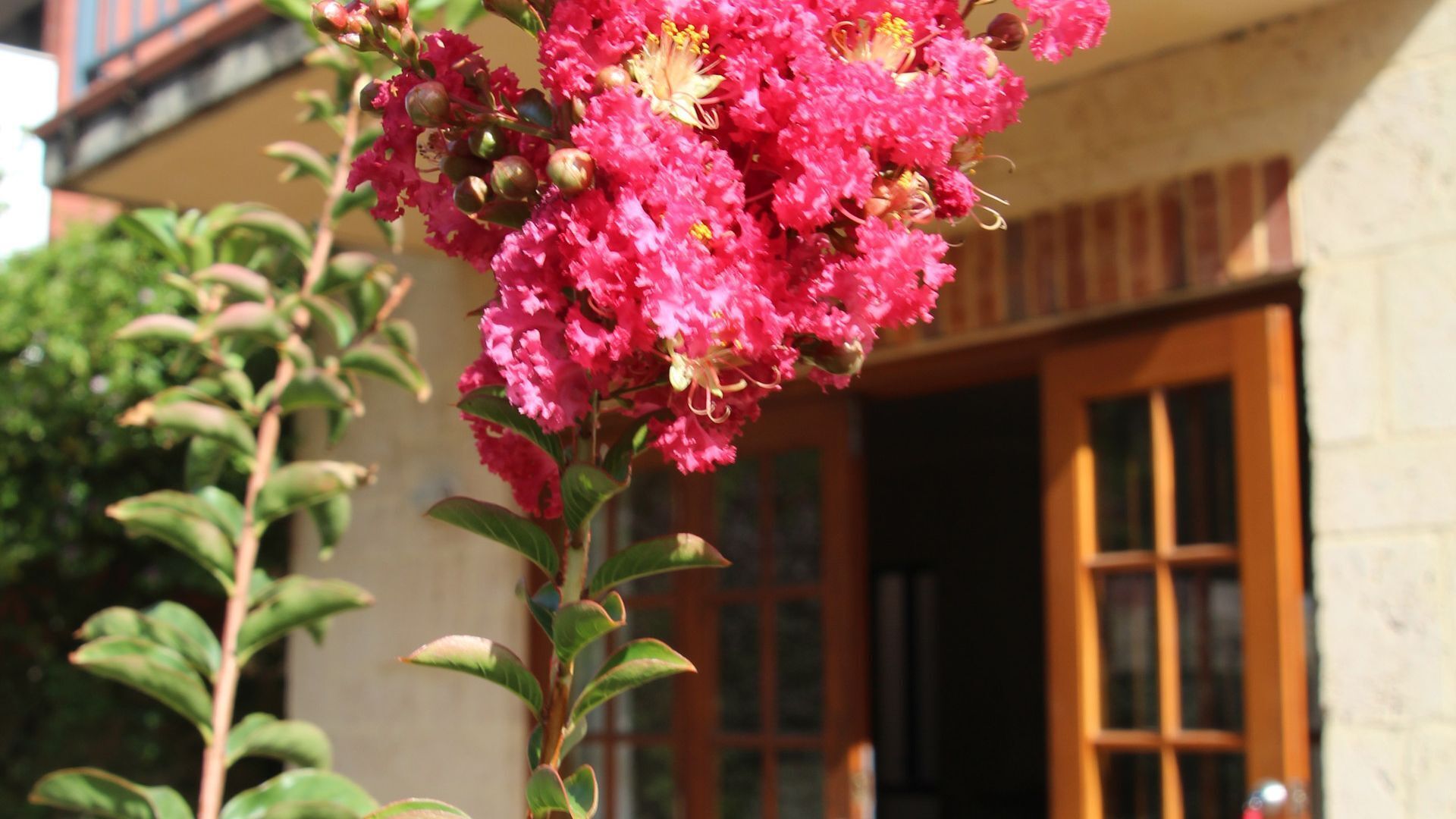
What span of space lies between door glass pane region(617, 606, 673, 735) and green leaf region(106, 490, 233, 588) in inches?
106

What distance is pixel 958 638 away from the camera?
870cm

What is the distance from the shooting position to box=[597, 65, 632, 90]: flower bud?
802 millimetres

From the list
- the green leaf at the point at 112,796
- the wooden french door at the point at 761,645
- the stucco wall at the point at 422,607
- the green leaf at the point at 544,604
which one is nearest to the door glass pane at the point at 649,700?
the wooden french door at the point at 761,645

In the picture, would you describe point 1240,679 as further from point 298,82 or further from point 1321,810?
point 298,82

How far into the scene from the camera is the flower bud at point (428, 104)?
828mm

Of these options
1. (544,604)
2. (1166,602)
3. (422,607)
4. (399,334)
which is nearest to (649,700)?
(422,607)

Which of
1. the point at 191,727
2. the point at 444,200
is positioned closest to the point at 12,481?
the point at 191,727

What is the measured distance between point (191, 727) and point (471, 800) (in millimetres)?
1853

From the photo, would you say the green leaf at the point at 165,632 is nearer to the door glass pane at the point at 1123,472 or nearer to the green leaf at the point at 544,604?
the green leaf at the point at 544,604

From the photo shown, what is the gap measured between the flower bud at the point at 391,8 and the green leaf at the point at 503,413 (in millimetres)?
217

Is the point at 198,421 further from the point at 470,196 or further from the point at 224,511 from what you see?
the point at 470,196

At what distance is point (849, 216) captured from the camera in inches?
31.3

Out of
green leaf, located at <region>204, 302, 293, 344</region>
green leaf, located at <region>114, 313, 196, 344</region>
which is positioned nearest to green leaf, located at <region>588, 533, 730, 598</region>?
green leaf, located at <region>204, 302, 293, 344</region>

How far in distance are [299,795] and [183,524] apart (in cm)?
30
